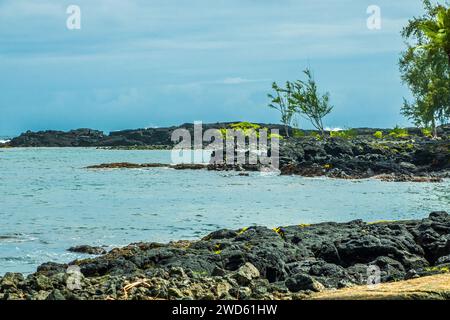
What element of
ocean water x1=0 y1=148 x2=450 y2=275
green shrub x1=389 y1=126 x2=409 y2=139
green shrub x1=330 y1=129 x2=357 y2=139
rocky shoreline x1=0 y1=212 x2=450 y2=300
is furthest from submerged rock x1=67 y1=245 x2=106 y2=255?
green shrub x1=389 y1=126 x2=409 y2=139

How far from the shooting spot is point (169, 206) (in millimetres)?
34062

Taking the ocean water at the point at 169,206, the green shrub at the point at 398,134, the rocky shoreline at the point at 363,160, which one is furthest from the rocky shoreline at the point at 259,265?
the green shrub at the point at 398,134

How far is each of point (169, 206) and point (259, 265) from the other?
20950 mm

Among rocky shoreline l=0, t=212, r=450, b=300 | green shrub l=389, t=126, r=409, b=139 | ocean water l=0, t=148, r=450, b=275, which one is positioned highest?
green shrub l=389, t=126, r=409, b=139

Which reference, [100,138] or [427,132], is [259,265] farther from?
[100,138]

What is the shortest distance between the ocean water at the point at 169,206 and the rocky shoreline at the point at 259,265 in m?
4.22

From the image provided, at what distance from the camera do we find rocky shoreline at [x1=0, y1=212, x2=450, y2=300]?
10.1m

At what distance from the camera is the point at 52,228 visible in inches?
1031

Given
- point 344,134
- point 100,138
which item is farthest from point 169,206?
point 100,138

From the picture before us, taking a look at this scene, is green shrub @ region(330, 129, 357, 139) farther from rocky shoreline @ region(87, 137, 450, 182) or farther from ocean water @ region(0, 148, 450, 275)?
ocean water @ region(0, 148, 450, 275)

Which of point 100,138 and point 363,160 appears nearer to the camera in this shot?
point 363,160

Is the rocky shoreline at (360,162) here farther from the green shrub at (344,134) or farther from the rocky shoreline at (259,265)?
the rocky shoreline at (259,265)

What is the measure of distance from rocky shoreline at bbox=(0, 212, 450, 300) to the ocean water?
166 inches
